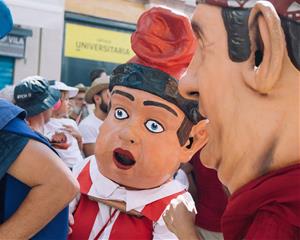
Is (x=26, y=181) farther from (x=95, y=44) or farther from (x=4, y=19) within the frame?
(x=95, y=44)

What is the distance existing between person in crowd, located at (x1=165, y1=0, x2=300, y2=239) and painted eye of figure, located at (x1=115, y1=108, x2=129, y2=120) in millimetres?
1072

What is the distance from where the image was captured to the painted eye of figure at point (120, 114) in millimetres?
2258

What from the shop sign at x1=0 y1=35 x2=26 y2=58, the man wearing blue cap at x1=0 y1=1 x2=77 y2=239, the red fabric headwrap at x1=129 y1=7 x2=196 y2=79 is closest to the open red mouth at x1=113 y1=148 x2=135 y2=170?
the red fabric headwrap at x1=129 y1=7 x2=196 y2=79

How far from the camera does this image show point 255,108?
1099 mm

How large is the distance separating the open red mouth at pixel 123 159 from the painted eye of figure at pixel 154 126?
14 centimetres

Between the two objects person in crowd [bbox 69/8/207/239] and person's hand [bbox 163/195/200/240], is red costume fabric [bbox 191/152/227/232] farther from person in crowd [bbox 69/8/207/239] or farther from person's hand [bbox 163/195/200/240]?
person's hand [bbox 163/195/200/240]

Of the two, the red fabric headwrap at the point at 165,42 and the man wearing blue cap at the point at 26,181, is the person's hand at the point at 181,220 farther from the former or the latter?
the red fabric headwrap at the point at 165,42

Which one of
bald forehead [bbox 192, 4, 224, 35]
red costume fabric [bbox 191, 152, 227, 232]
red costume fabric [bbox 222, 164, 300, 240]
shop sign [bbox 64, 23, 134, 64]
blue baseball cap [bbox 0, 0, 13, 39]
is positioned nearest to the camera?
red costume fabric [bbox 222, 164, 300, 240]

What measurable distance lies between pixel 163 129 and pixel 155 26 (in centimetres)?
44

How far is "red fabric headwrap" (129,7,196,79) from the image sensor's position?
7.24 ft

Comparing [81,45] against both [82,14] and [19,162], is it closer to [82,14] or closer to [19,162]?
[82,14]

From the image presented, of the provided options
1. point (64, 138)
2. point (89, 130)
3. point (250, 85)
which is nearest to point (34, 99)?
point (64, 138)

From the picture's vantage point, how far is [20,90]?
3.27 m

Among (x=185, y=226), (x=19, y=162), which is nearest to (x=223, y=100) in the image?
(x=185, y=226)
